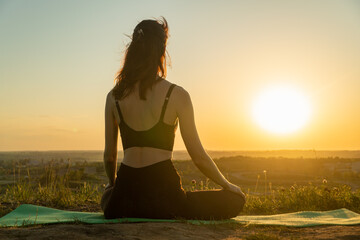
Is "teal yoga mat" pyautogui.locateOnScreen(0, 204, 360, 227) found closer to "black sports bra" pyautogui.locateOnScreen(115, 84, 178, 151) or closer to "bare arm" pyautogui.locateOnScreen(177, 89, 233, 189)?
"bare arm" pyautogui.locateOnScreen(177, 89, 233, 189)

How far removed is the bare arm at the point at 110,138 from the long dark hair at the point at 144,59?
222 millimetres

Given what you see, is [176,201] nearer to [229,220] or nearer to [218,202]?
[218,202]

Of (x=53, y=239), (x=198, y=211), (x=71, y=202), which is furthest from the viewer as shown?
(x=71, y=202)

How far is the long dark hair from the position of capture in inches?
145

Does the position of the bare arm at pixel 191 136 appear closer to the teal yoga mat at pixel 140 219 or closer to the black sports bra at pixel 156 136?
the black sports bra at pixel 156 136

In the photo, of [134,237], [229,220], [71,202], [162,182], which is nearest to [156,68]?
[162,182]

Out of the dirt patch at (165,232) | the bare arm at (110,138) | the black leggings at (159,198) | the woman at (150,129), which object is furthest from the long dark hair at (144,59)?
the dirt patch at (165,232)

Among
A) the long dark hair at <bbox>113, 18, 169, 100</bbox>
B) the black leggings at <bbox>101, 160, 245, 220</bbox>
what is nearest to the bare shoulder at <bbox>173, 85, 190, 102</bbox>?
the long dark hair at <bbox>113, 18, 169, 100</bbox>

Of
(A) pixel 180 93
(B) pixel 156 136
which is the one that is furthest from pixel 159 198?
(A) pixel 180 93

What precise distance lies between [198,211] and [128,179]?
89cm

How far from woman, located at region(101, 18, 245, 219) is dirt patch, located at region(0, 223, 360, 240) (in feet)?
0.96

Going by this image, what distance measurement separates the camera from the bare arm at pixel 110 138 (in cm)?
397

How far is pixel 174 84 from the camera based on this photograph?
372 cm

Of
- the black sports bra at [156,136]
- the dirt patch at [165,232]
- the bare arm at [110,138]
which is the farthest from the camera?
the bare arm at [110,138]
